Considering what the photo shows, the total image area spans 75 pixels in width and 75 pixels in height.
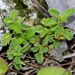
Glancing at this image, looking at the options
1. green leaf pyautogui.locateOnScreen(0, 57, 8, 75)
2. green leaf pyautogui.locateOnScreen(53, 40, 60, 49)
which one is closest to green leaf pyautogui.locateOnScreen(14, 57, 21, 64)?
green leaf pyautogui.locateOnScreen(0, 57, 8, 75)

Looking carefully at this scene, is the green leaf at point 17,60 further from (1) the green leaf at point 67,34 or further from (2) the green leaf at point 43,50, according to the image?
(1) the green leaf at point 67,34

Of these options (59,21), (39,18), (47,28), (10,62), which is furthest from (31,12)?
(10,62)

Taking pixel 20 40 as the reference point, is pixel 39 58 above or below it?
below

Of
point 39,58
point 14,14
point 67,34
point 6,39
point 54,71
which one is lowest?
point 54,71

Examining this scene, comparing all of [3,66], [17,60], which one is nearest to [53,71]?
[17,60]

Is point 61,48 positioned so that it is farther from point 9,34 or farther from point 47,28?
point 9,34

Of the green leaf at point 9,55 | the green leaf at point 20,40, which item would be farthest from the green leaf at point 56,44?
the green leaf at point 9,55

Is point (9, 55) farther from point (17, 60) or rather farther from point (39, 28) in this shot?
point (39, 28)

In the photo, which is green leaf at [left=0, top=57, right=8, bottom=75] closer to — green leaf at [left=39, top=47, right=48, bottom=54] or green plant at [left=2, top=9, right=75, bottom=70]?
green plant at [left=2, top=9, right=75, bottom=70]
